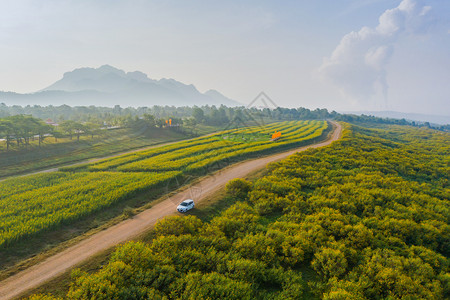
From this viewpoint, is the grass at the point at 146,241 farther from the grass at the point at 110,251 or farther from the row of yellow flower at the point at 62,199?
the row of yellow flower at the point at 62,199

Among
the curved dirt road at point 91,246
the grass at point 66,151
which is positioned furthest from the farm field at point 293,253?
the grass at point 66,151

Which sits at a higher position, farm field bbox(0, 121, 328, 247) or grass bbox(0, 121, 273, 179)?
grass bbox(0, 121, 273, 179)

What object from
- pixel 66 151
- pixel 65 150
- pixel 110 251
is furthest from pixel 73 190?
pixel 65 150

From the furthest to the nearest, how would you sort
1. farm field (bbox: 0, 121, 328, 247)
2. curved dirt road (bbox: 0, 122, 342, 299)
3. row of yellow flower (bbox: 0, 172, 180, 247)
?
farm field (bbox: 0, 121, 328, 247) → row of yellow flower (bbox: 0, 172, 180, 247) → curved dirt road (bbox: 0, 122, 342, 299)

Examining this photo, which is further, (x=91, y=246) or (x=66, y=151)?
(x=66, y=151)

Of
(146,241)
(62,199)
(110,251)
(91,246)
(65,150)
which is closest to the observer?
(110,251)

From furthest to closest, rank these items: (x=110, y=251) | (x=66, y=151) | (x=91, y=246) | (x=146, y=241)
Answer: (x=66, y=151) → (x=146, y=241) → (x=91, y=246) → (x=110, y=251)

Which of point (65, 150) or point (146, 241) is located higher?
point (65, 150)

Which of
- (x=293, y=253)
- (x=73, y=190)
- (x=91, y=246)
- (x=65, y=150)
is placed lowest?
(x=91, y=246)

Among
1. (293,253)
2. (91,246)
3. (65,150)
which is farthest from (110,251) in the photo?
(65,150)

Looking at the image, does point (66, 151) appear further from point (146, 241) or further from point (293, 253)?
point (293, 253)

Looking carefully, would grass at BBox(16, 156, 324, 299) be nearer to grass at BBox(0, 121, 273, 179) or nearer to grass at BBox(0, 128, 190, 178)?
grass at BBox(0, 121, 273, 179)

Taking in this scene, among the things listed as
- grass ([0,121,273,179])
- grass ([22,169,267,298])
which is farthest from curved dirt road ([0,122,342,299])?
grass ([0,121,273,179])
